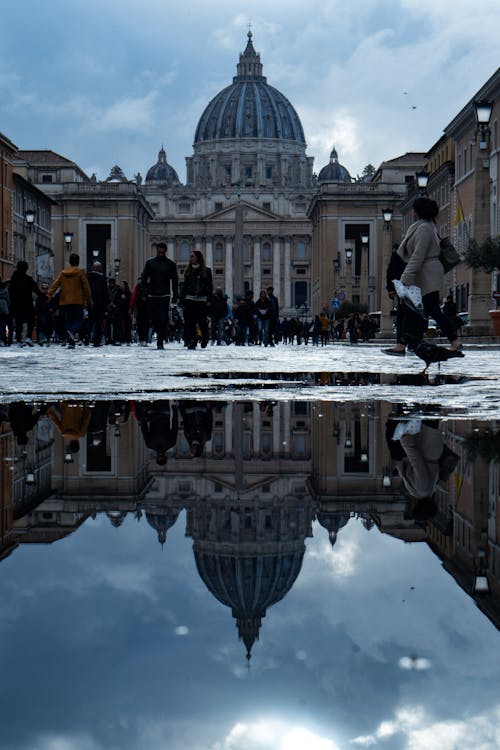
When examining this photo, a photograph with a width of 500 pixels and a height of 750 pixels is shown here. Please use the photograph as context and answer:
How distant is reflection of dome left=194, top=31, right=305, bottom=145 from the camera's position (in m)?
176

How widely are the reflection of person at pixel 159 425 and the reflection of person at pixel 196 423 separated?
61 millimetres

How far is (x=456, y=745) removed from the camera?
1.77 m

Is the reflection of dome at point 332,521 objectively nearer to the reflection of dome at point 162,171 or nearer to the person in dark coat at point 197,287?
the person in dark coat at point 197,287

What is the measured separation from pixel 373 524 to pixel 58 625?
4.36 ft

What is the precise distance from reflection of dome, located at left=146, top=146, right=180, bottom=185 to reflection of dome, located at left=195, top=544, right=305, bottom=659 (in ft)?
588

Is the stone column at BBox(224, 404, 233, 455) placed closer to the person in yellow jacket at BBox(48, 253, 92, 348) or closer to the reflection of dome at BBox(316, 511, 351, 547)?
the reflection of dome at BBox(316, 511, 351, 547)

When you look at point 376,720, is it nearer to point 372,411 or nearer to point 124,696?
point 124,696

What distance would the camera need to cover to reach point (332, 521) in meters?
3.49

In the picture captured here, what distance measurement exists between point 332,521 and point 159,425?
10.1ft

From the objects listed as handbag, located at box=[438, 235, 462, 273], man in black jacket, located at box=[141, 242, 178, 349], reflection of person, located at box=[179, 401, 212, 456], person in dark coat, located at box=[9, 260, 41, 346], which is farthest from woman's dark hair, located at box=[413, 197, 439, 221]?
person in dark coat, located at box=[9, 260, 41, 346]

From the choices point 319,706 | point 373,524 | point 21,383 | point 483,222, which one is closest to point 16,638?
point 319,706

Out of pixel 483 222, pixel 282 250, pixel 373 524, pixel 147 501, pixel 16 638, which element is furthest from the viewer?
pixel 282 250

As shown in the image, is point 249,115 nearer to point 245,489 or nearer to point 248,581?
point 245,489

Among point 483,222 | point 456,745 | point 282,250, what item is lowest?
point 456,745
